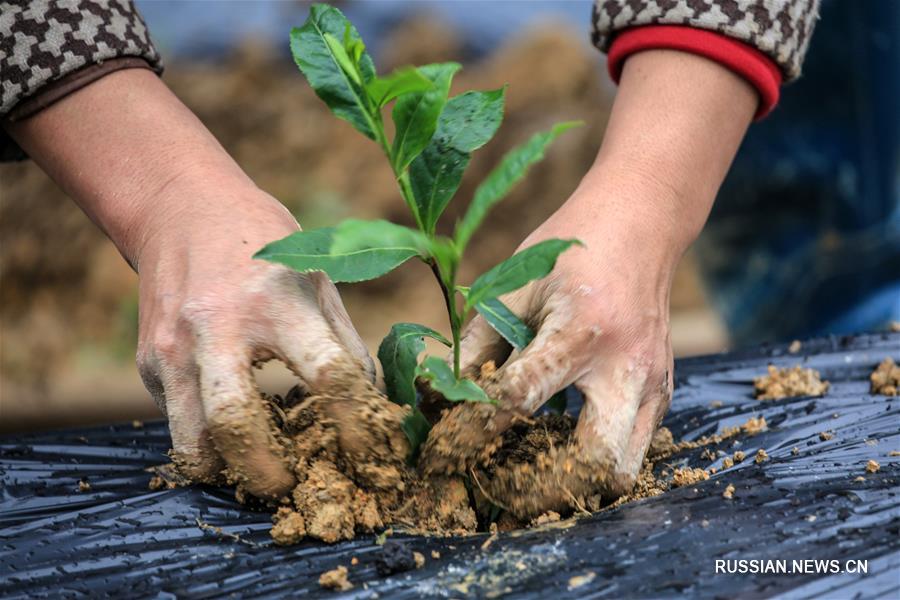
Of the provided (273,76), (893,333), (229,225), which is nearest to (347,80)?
(229,225)

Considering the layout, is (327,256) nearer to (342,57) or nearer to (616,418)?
Answer: (342,57)

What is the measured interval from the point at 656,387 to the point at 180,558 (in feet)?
1.94

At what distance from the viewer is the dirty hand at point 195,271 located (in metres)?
0.95

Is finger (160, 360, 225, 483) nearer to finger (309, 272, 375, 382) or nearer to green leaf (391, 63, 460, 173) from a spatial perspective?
finger (309, 272, 375, 382)

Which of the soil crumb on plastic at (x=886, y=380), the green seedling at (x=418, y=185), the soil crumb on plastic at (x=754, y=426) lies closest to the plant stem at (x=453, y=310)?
the green seedling at (x=418, y=185)

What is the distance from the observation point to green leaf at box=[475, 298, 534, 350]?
0.99m

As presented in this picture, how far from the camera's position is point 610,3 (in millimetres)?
1327

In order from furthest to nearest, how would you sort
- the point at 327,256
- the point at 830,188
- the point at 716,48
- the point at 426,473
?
the point at 830,188 < the point at 716,48 < the point at 426,473 < the point at 327,256

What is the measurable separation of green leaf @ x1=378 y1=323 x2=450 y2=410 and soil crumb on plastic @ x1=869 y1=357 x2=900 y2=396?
Result: 2.49 feet

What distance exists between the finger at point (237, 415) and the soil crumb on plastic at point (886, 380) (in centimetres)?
93

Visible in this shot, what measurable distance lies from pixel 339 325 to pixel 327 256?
0.58 ft

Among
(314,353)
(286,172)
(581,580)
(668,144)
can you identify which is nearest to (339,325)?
(314,353)

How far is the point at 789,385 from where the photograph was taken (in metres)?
1.36

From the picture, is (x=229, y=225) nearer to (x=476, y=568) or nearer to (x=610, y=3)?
(x=476, y=568)
